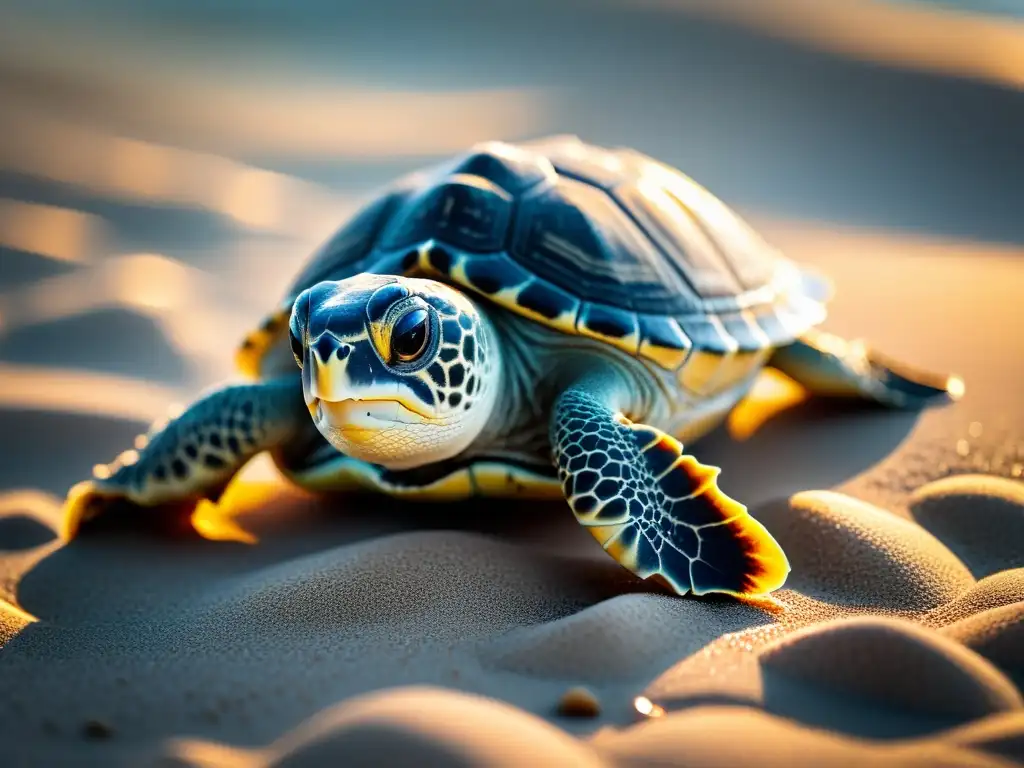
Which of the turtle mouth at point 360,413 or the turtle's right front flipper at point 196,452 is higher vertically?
the turtle mouth at point 360,413

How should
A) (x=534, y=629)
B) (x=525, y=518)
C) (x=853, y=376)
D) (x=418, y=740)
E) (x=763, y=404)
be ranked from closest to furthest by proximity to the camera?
(x=418, y=740) < (x=534, y=629) < (x=525, y=518) < (x=853, y=376) < (x=763, y=404)

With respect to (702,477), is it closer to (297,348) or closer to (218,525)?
(297,348)

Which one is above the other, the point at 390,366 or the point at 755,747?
the point at 390,366

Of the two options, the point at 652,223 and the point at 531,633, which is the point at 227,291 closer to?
the point at 652,223

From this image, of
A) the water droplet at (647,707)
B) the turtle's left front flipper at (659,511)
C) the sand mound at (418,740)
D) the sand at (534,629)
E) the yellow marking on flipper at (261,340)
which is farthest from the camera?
the yellow marking on flipper at (261,340)

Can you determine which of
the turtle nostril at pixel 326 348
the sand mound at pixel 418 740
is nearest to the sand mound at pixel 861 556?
the sand mound at pixel 418 740

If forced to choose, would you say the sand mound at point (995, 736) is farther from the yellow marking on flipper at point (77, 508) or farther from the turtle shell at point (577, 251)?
the yellow marking on flipper at point (77, 508)

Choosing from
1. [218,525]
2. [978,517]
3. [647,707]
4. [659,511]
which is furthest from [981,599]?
[218,525]

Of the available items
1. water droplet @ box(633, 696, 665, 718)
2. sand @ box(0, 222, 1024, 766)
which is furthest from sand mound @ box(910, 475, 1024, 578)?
water droplet @ box(633, 696, 665, 718)
